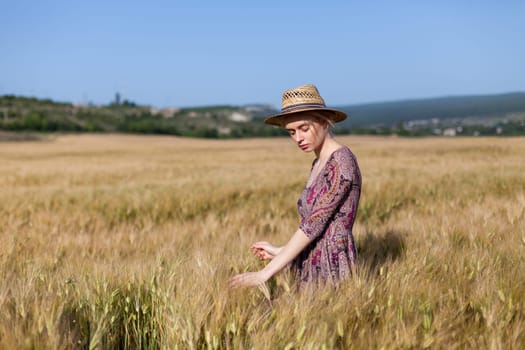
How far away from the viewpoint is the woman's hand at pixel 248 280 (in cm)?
181

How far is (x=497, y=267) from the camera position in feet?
7.11

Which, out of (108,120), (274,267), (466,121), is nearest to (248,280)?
(274,267)

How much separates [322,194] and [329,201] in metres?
0.05

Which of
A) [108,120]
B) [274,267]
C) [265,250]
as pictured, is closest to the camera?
[274,267]

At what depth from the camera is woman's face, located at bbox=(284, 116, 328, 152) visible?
2119 mm

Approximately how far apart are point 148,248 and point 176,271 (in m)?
1.44

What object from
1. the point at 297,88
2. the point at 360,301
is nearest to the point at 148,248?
the point at 297,88

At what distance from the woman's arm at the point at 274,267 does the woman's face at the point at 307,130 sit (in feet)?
1.20

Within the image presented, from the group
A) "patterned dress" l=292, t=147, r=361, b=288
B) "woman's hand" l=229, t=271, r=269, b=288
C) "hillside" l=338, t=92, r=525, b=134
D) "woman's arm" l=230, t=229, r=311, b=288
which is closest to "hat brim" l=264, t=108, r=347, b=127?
Answer: "patterned dress" l=292, t=147, r=361, b=288

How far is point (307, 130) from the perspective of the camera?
2.14 m

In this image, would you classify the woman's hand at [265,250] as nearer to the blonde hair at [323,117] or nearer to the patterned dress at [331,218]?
the patterned dress at [331,218]

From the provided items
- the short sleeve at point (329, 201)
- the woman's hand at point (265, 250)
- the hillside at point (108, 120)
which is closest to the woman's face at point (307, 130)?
the short sleeve at point (329, 201)

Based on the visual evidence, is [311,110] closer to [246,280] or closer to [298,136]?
[298,136]

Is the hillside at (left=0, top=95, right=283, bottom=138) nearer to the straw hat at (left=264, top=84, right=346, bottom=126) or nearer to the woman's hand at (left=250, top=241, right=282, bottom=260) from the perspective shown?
the woman's hand at (left=250, top=241, right=282, bottom=260)
